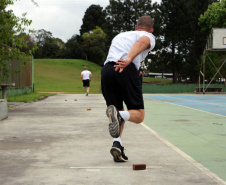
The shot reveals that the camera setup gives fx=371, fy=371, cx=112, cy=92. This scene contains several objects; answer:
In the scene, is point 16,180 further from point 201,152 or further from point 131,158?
point 201,152

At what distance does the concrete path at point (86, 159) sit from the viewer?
4.07 m

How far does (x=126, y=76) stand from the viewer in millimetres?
4711

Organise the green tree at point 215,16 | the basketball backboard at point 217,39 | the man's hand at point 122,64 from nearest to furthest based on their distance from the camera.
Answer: the man's hand at point 122,64 < the basketball backboard at point 217,39 < the green tree at point 215,16

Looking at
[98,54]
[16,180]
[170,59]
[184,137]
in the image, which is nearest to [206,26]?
[170,59]

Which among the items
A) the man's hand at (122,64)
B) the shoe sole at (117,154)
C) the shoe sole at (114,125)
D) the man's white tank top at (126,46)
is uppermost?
the man's white tank top at (126,46)

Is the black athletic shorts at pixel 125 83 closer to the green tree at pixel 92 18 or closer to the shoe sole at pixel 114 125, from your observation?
the shoe sole at pixel 114 125

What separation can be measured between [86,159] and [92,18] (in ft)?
369

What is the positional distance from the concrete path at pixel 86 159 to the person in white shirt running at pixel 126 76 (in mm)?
506

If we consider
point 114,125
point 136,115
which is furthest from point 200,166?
point 114,125

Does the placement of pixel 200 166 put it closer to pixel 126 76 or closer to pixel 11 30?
pixel 126 76

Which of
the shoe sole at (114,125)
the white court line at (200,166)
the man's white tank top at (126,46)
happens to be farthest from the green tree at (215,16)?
the shoe sole at (114,125)

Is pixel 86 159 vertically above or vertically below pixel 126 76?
below

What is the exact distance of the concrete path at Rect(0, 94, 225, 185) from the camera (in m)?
4.07

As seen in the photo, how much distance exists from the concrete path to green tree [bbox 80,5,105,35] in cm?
10832
